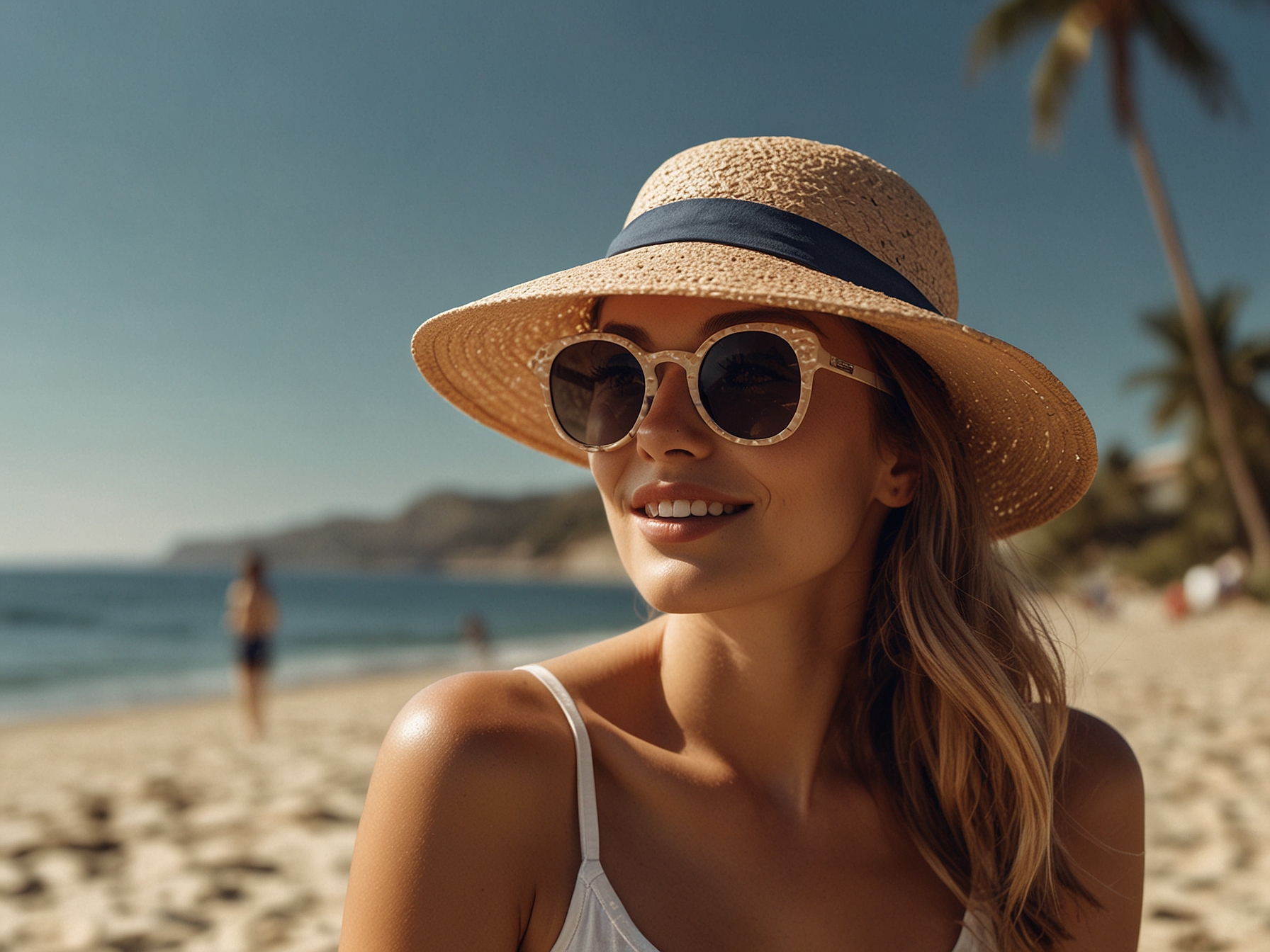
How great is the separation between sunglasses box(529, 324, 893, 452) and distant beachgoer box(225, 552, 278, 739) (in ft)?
30.2

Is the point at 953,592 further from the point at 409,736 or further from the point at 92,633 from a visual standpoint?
the point at 92,633

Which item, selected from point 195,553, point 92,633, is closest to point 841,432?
point 92,633

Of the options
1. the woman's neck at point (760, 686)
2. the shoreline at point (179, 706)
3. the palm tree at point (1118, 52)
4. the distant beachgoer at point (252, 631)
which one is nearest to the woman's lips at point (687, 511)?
the woman's neck at point (760, 686)

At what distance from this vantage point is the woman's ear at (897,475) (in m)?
1.78

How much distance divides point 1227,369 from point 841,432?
1314 inches

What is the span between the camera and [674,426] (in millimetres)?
1545

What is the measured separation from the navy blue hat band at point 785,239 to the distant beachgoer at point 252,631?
366 inches

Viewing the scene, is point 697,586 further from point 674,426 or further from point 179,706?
point 179,706

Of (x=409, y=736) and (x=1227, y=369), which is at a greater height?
(x=1227, y=369)

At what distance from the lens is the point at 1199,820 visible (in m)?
4.02

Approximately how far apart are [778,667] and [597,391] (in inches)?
26.1

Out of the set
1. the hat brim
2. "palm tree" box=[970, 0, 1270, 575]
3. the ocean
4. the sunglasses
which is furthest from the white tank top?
"palm tree" box=[970, 0, 1270, 575]

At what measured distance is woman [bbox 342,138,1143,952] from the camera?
1395 mm

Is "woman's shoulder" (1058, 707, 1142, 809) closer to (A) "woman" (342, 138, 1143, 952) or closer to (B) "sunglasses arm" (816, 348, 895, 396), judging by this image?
(A) "woman" (342, 138, 1143, 952)
